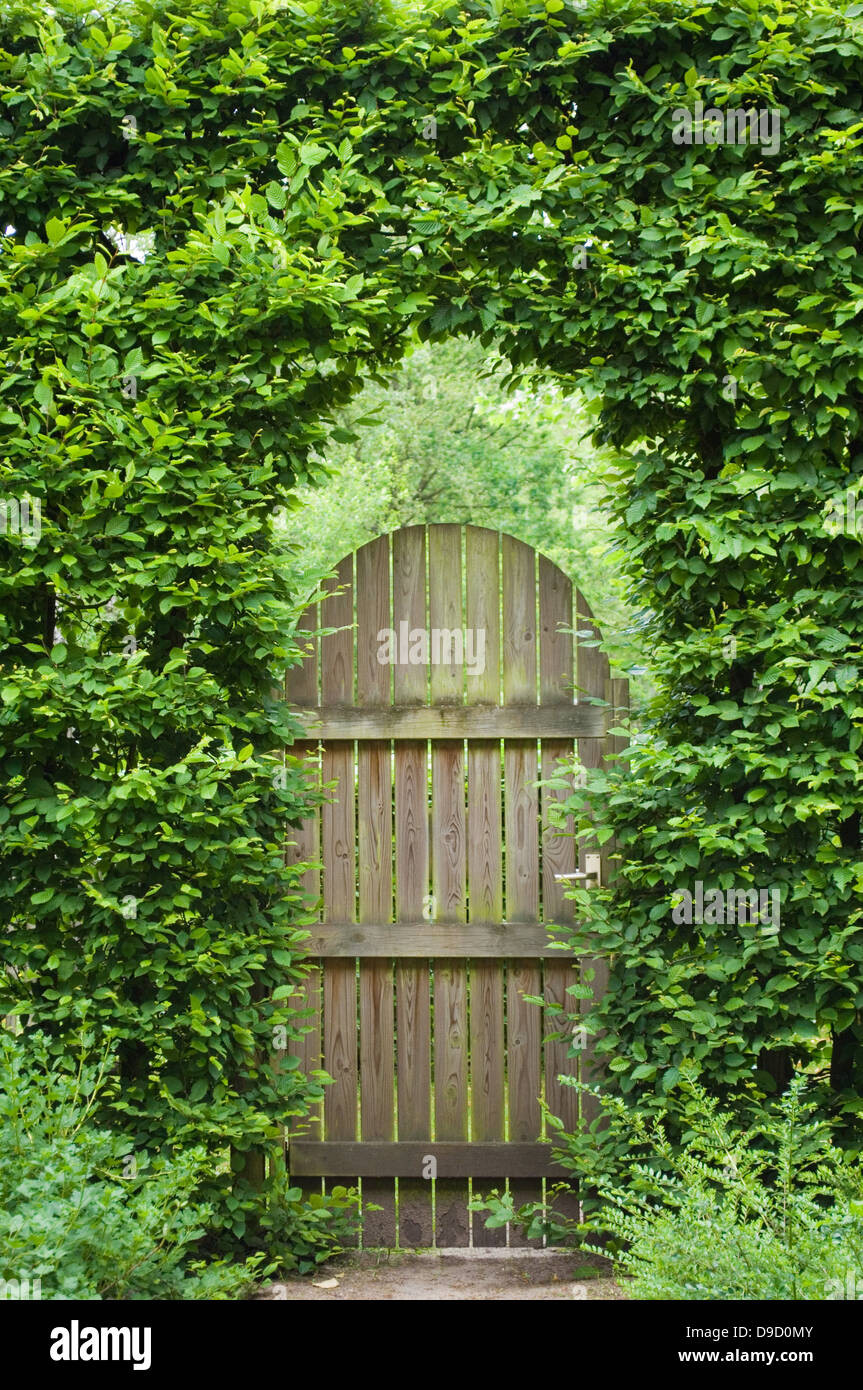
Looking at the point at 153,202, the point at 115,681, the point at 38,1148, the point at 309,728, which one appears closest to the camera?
the point at 38,1148

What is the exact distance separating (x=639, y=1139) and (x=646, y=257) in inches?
118

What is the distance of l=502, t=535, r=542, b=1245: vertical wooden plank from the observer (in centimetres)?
440

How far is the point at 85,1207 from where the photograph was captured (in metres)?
2.88

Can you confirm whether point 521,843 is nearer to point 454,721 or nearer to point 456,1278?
point 454,721

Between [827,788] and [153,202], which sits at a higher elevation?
[153,202]

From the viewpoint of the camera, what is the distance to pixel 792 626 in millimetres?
3752

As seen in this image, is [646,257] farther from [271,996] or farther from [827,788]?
[271,996]

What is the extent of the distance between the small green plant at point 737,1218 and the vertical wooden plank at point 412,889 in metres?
0.73

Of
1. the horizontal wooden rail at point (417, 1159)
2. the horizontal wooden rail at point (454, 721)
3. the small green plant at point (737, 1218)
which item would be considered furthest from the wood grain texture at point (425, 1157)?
the horizontal wooden rail at point (454, 721)

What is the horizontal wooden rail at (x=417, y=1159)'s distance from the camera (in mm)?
4336

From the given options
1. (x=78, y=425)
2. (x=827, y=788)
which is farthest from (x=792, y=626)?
(x=78, y=425)

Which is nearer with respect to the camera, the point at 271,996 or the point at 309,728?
the point at 271,996

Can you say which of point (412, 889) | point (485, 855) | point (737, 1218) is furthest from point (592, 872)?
point (737, 1218)

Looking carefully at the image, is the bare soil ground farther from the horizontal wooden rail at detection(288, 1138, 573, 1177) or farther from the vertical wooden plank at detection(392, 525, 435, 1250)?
Answer: the horizontal wooden rail at detection(288, 1138, 573, 1177)
